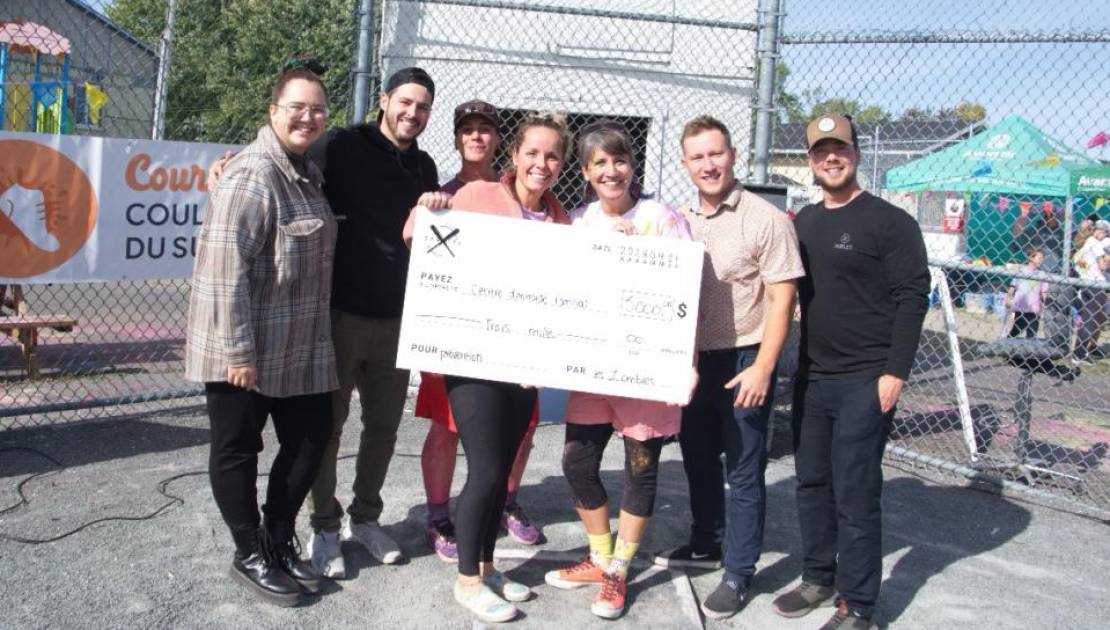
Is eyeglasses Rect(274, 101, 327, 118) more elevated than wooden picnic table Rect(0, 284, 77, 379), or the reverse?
eyeglasses Rect(274, 101, 327, 118)

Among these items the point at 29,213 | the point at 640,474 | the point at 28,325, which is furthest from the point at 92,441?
the point at 640,474

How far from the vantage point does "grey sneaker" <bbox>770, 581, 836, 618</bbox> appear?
12.5 ft

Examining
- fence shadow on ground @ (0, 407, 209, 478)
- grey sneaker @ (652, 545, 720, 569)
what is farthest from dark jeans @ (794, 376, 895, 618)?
fence shadow on ground @ (0, 407, 209, 478)

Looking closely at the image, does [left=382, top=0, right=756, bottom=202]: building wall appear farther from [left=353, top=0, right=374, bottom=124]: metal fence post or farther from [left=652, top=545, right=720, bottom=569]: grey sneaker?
[left=652, top=545, right=720, bottom=569]: grey sneaker

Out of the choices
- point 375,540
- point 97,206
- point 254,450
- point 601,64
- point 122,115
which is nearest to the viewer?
point 254,450

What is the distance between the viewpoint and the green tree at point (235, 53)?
20.7 metres

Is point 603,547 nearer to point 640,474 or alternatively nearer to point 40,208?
point 640,474

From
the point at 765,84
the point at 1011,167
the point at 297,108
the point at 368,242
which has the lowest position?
the point at 368,242

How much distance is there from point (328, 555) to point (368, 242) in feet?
4.36

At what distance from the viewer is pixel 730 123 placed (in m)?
7.34

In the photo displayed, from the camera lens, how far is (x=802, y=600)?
12.5 feet

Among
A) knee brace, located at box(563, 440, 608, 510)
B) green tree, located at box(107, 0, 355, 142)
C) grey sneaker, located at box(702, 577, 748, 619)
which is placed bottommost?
grey sneaker, located at box(702, 577, 748, 619)

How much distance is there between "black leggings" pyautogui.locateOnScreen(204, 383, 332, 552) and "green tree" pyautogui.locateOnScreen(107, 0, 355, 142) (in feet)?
53.6

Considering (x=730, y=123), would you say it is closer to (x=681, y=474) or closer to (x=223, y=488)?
(x=681, y=474)
